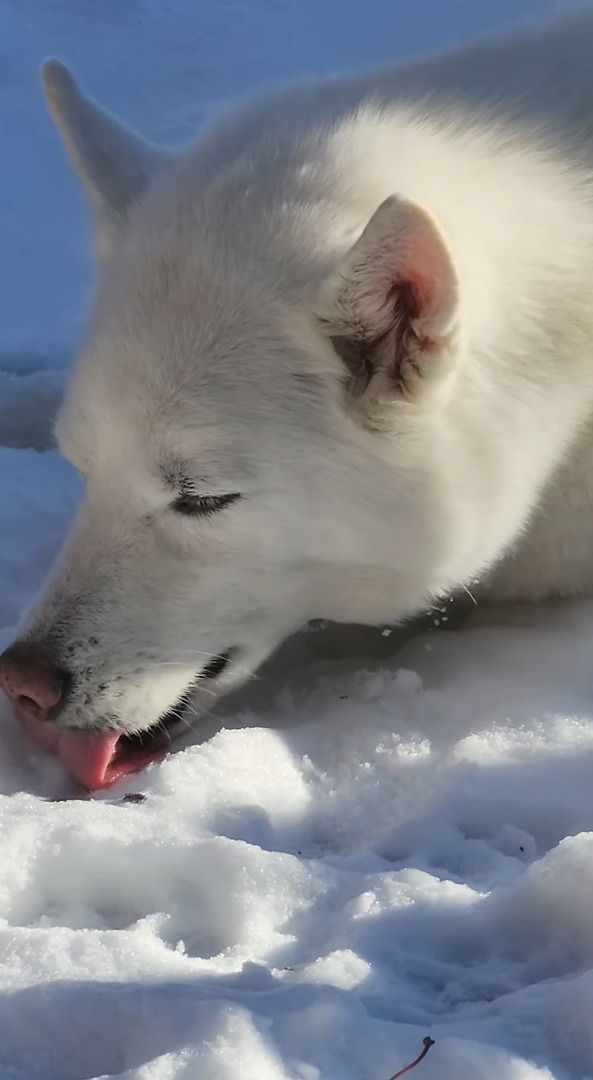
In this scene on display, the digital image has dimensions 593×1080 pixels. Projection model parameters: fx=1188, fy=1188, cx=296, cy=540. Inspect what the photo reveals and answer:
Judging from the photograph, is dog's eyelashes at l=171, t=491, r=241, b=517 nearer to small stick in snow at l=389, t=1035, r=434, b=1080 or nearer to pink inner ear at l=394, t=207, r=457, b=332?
pink inner ear at l=394, t=207, r=457, b=332

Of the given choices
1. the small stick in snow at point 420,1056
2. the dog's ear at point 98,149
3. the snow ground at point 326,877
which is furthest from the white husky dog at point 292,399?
the small stick in snow at point 420,1056

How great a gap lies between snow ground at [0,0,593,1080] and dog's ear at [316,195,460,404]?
77 centimetres

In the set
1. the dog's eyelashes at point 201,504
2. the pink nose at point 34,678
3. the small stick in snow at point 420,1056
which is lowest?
the pink nose at point 34,678

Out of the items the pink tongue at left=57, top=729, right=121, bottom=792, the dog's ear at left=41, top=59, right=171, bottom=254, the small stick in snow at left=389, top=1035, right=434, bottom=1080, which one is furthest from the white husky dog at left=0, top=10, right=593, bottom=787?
the small stick in snow at left=389, top=1035, right=434, bottom=1080

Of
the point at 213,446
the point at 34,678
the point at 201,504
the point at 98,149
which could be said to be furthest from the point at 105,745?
the point at 98,149

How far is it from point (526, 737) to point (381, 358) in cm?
85

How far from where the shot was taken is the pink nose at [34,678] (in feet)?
7.75

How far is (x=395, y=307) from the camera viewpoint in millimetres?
2266

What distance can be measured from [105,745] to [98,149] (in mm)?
1502

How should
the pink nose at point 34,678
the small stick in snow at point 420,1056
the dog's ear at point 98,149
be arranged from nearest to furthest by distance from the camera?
the small stick in snow at point 420,1056
the pink nose at point 34,678
the dog's ear at point 98,149

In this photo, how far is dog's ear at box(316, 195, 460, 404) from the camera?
6.87 feet

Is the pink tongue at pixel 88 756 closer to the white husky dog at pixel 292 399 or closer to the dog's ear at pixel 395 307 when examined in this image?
the white husky dog at pixel 292 399

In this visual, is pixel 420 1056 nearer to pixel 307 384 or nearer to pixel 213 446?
pixel 213 446

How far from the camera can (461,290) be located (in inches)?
88.4
